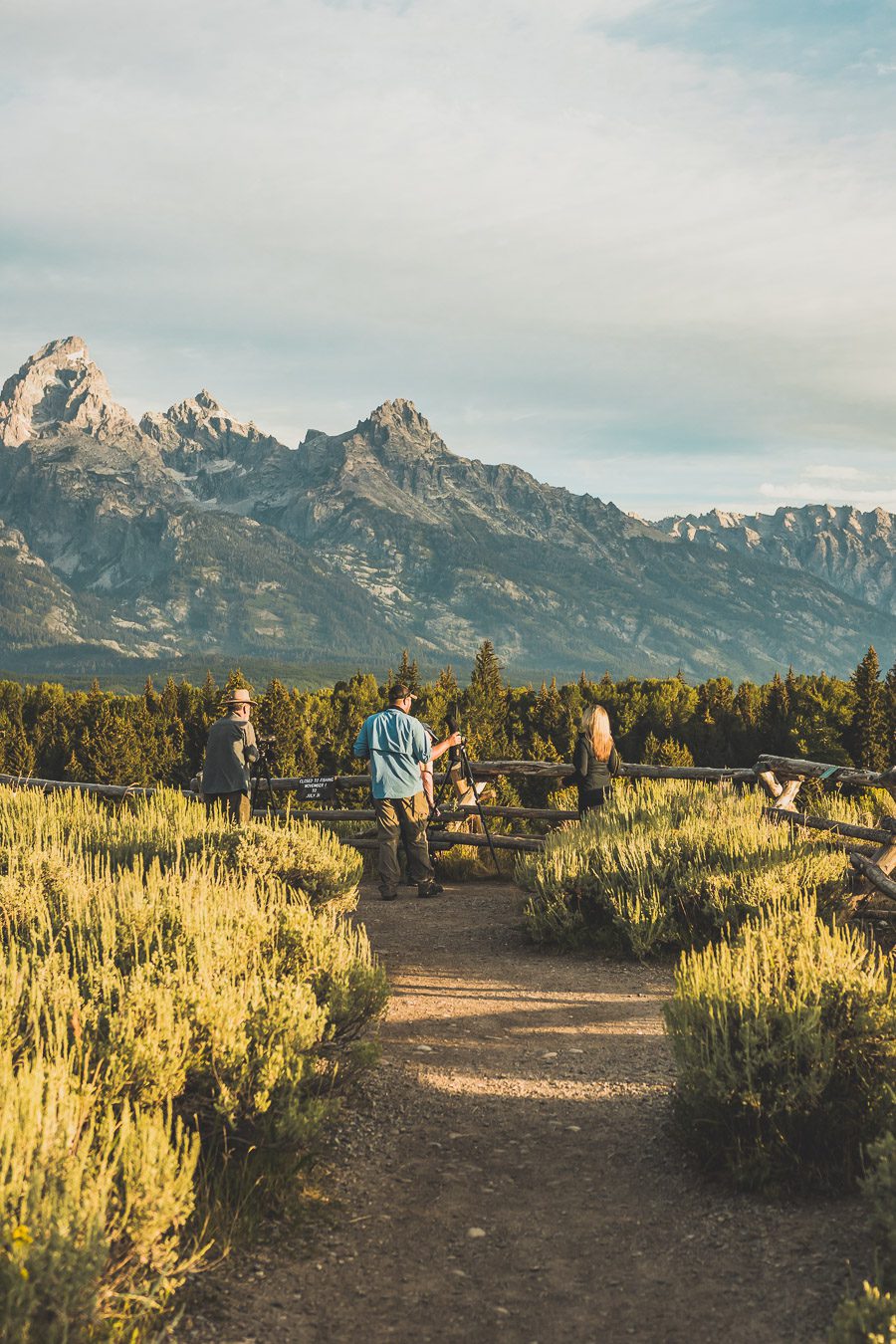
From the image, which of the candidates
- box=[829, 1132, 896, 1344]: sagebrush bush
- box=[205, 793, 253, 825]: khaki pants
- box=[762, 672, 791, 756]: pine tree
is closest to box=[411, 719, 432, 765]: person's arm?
box=[205, 793, 253, 825]: khaki pants

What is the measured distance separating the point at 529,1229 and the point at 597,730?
791cm

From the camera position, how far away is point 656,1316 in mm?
3676

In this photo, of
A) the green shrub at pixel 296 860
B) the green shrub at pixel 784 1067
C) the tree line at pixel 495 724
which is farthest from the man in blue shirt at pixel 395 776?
the tree line at pixel 495 724

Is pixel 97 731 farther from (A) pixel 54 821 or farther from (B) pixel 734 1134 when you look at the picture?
(B) pixel 734 1134

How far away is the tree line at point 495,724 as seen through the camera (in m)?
45.3

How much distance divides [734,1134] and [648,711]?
48278mm

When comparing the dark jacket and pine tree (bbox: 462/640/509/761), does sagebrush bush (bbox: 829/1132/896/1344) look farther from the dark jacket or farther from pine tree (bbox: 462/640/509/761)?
pine tree (bbox: 462/640/509/761)

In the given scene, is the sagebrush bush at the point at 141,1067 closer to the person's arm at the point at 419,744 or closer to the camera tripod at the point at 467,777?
the person's arm at the point at 419,744

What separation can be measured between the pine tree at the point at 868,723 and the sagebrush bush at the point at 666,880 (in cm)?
3682

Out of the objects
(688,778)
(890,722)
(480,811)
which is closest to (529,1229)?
(480,811)

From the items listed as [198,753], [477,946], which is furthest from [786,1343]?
[198,753]

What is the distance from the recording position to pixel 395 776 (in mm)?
10820

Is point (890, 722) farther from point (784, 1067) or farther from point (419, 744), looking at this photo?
point (784, 1067)

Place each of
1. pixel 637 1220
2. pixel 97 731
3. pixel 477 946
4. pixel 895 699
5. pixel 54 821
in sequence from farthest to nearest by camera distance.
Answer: pixel 97 731, pixel 895 699, pixel 54 821, pixel 477 946, pixel 637 1220
